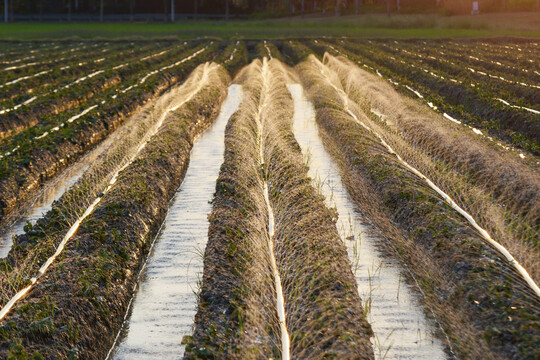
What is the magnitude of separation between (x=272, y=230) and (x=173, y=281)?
1505 mm

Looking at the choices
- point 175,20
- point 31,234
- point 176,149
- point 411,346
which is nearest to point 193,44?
point 175,20

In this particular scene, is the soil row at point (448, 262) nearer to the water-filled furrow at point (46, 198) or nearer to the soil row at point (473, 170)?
the soil row at point (473, 170)

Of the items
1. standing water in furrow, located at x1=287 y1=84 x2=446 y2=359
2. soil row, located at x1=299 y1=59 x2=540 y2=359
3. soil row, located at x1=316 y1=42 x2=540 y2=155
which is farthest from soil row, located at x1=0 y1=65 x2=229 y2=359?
soil row, located at x1=316 y1=42 x2=540 y2=155

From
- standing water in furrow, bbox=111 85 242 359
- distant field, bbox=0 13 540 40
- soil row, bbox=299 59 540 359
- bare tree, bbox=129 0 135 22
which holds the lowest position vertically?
standing water in furrow, bbox=111 85 242 359

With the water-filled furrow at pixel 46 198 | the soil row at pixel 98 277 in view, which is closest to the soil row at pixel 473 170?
the soil row at pixel 98 277

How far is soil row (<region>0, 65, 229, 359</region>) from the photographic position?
5176mm

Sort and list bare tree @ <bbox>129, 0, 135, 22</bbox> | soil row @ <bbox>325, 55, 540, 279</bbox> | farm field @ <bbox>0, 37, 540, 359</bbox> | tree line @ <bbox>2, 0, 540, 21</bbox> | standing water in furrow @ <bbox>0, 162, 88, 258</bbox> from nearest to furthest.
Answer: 1. farm field @ <bbox>0, 37, 540, 359</bbox>
2. soil row @ <bbox>325, 55, 540, 279</bbox>
3. standing water in furrow @ <bbox>0, 162, 88, 258</bbox>
4. bare tree @ <bbox>129, 0, 135, 22</bbox>
5. tree line @ <bbox>2, 0, 540, 21</bbox>

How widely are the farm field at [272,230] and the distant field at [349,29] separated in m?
30.7

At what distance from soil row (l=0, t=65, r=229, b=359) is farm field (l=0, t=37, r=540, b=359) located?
0.02 meters

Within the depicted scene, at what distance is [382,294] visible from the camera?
6512 millimetres

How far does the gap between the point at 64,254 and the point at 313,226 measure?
2755mm

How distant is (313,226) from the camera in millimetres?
7438

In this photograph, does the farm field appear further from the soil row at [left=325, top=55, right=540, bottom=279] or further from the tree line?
the tree line

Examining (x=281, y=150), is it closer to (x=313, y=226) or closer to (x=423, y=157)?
(x=423, y=157)
